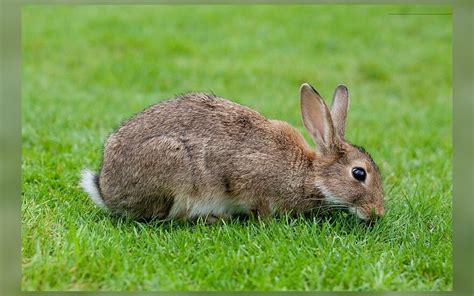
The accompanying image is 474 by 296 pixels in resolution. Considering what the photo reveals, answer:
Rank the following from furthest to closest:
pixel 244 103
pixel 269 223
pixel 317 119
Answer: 1. pixel 244 103
2. pixel 317 119
3. pixel 269 223

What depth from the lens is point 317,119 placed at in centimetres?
580

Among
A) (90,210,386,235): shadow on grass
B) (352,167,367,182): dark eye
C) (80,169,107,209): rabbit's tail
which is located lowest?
(90,210,386,235): shadow on grass

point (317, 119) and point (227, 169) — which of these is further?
point (317, 119)

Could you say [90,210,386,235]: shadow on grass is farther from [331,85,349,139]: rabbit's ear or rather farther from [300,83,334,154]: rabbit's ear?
[331,85,349,139]: rabbit's ear

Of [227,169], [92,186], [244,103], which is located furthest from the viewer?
[244,103]

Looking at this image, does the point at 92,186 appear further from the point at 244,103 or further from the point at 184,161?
the point at 244,103

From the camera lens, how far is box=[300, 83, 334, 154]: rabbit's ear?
570 cm

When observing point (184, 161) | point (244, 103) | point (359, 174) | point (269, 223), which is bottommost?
point (269, 223)

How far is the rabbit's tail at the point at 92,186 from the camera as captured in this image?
5863mm

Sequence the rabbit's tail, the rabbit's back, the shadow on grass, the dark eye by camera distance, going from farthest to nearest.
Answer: the rabbit's tail, the dark eye, the rabbit's back, the shadow on grass

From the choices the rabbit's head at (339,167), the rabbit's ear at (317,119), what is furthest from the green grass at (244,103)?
the rabbit's ear at (317,119)

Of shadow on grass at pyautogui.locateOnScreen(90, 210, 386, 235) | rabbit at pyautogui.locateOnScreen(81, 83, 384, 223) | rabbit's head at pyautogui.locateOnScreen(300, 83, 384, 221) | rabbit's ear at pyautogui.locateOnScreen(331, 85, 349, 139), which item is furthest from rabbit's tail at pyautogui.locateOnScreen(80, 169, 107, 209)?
rabbit's ear at pyautogui.locateOnScreen(331, 85, 349, 139)

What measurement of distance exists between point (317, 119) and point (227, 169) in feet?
2.62

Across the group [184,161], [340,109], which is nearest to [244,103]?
[340,109]
